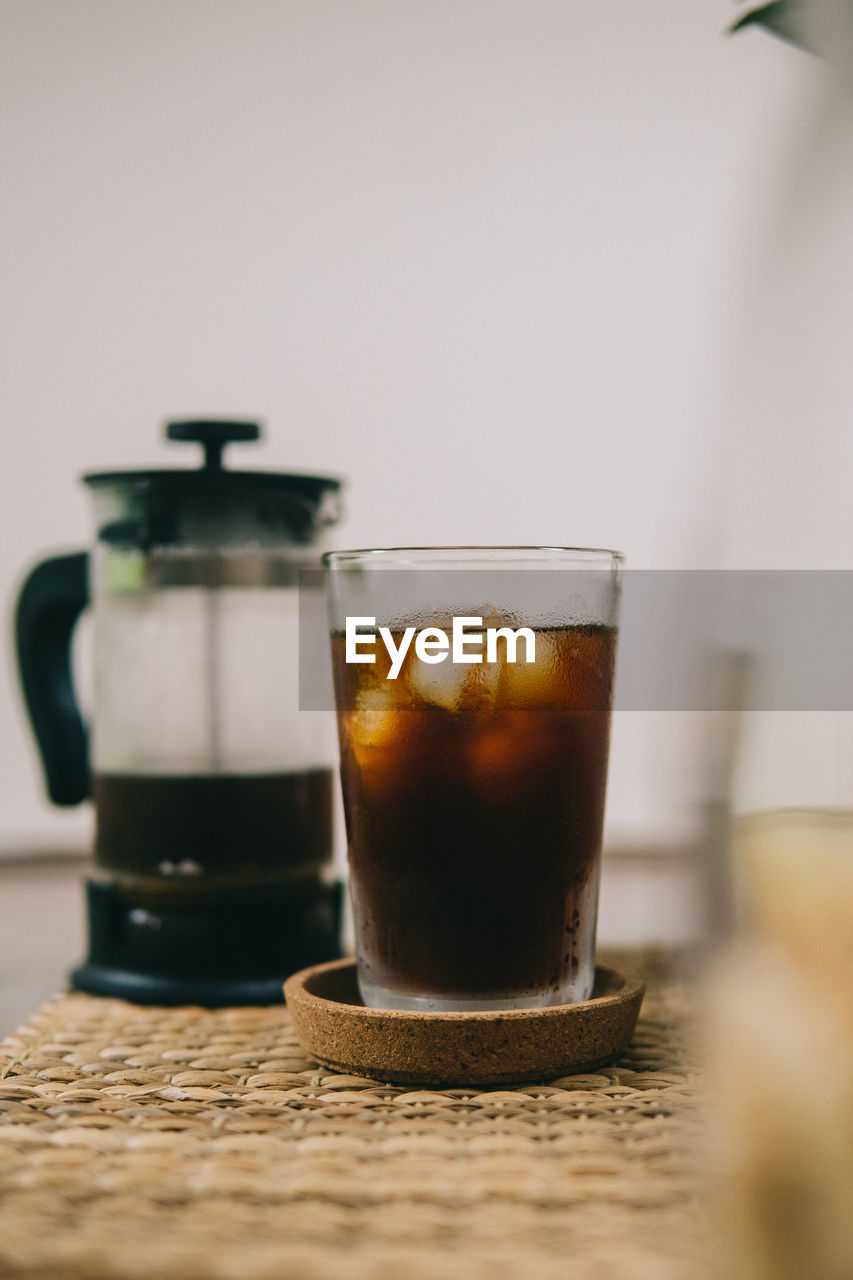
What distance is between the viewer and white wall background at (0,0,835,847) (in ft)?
4.46

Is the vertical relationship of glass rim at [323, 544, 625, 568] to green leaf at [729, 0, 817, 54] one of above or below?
below

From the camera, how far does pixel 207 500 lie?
760 millimetres

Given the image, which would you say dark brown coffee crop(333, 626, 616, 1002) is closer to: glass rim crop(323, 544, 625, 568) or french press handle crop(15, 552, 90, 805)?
glass rim crop(323, 544, 625, 568)

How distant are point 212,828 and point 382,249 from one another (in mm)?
881

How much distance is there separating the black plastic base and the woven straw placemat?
3.9 inches

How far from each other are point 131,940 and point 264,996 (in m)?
0.09

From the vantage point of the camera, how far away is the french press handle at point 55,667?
812 millimetres

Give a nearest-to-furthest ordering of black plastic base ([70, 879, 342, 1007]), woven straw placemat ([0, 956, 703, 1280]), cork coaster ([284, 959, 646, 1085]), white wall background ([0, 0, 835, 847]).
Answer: woven straw placemat ([0, 956, 703, 1280])
cork coaster ([284, 959, 646, 1085])
black plastic base ([70, 879, 342, 1007])
white wall background ([0, 0, 835, 847])

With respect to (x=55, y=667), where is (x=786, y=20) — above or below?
above

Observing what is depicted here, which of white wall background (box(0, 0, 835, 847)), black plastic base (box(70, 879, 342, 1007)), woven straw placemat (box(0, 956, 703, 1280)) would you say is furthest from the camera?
white wall background (box(0, 0, 835, 847))

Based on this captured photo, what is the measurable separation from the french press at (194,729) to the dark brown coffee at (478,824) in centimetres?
16

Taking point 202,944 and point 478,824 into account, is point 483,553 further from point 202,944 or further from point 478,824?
point 202,944

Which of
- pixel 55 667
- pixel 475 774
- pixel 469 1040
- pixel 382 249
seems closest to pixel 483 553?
pixel 475 774

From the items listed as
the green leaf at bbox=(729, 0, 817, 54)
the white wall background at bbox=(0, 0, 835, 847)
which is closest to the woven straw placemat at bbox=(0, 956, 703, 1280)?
the green leaf at bbox=(729, 0, 817, 54)
